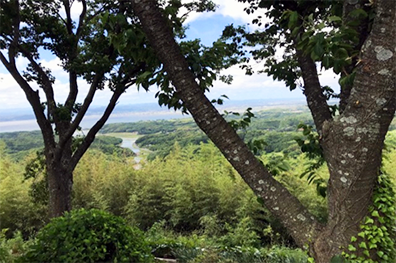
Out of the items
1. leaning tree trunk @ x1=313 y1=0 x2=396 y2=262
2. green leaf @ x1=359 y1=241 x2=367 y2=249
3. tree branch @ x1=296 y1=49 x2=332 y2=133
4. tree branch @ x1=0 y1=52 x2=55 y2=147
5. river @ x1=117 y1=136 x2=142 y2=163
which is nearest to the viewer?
leaning tree trunk @ x1=313 y1=0 x2=396 y2=262

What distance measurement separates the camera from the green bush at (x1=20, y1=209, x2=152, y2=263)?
1.85 metres


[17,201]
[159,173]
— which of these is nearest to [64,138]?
[159,173]

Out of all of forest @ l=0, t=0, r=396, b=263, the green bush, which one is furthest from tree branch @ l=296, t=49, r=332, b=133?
the green bush

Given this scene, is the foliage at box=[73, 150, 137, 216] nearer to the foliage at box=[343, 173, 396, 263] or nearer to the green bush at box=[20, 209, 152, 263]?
the green bush at box=[20, 209, 152, 263]

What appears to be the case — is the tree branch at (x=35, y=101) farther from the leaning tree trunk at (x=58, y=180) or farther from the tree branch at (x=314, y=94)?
the tree branch at (x=314, y=94)

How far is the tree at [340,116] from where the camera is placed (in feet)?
3.16

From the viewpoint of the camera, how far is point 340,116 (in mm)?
1084

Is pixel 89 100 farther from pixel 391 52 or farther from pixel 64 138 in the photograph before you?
pixel 391 52

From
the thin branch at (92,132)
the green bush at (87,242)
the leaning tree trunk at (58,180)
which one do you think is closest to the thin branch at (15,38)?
the leaning tree trunk at (58,180)

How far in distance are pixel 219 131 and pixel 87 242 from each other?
1277mm

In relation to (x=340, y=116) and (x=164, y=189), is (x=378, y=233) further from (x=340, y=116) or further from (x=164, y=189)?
(x=164, y=189)

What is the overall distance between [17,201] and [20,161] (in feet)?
3.76

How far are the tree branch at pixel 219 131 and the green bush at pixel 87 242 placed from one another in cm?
120

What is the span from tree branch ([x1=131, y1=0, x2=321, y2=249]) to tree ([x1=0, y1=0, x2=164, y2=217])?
198cm
